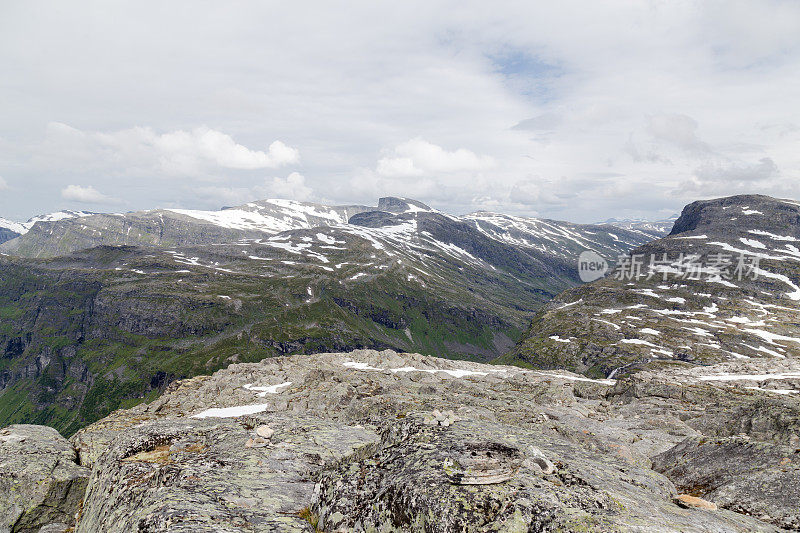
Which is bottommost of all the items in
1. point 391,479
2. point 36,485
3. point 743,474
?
point 36,485

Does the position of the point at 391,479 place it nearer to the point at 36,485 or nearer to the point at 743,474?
the point at 743,474

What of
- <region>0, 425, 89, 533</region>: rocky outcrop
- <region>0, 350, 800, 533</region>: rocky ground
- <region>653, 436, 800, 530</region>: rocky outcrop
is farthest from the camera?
<region>0, 425, 89, 533</region>: rocky outcrop

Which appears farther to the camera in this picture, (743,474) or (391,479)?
(743,474)

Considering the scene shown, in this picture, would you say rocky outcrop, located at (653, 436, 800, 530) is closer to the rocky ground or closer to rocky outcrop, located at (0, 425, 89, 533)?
the rocky ground

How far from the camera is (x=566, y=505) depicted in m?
8.35

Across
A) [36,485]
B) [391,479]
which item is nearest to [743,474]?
[391,479]

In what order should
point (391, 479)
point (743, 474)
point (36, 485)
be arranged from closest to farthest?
point (391, 479) → point (743, 474) → point (36, 485)

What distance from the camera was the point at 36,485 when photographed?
640 inches

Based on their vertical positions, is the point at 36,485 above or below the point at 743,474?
below

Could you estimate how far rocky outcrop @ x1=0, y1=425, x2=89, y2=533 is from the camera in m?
15.6

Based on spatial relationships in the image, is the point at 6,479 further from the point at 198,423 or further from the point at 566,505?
the point at 566,505

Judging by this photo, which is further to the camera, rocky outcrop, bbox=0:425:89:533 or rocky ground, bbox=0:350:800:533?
rocky outcrop, bbox=0:425:89:533

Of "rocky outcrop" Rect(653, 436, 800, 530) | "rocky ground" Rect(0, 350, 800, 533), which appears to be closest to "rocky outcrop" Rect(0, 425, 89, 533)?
"rocky ground" Rect(0, 350, 800, 533)

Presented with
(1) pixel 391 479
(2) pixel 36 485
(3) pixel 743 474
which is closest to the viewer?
(1) pixel 391 479
